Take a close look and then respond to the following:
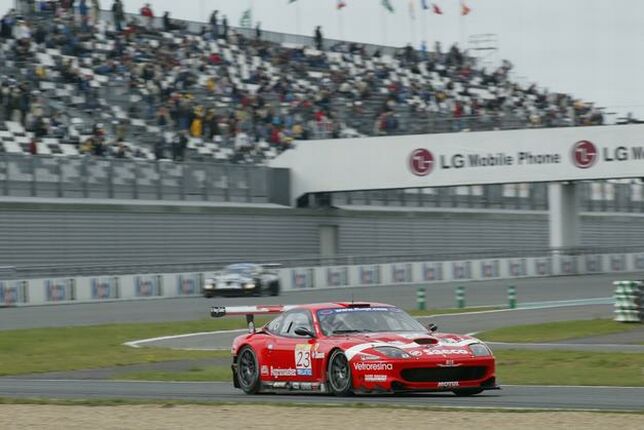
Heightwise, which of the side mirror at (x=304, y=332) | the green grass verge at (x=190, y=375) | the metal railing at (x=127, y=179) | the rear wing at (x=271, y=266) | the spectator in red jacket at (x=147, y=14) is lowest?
the green grass verge at (x=190, y=375)

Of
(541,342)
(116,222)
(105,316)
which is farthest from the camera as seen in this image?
(116,222)

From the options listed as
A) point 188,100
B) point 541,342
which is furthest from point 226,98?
point 541,342

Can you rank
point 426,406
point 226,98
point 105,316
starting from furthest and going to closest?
1. point 226,98
2. point 105,316
3. point 426,406

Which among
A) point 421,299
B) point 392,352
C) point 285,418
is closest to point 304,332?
point 392,352

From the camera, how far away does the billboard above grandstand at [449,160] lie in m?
48.8

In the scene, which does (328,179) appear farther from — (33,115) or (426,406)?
(426,406)

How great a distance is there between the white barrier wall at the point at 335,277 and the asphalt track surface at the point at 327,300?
2.68 feet

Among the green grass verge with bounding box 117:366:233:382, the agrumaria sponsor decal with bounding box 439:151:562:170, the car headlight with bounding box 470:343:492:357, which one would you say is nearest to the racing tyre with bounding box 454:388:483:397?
the car headlight with bounding box 470:343:492:357

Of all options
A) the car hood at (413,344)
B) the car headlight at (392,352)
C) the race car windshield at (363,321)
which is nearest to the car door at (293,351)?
the race car windshield at (363,321)

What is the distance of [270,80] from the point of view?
48656 millimetres

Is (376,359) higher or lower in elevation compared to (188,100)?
lower

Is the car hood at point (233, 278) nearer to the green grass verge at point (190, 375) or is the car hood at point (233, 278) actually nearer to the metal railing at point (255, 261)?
the metal railing at point (255, 261)

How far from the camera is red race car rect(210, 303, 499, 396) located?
13555 millimetres

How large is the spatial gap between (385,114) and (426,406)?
129ft
